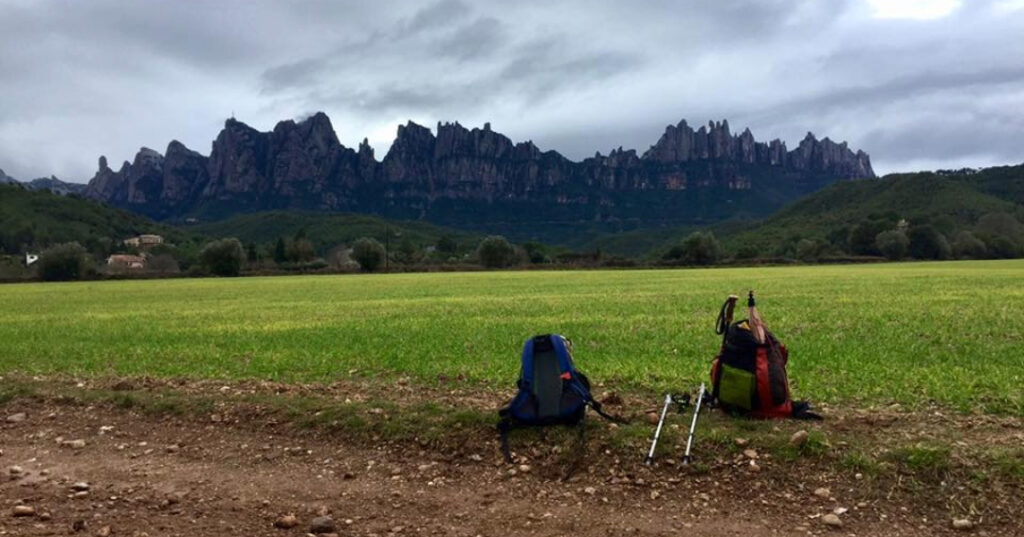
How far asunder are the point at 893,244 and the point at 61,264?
136556 mm

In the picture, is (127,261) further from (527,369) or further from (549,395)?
(549,395)

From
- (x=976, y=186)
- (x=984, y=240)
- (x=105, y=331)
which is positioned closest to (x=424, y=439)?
(x=105, y=331)

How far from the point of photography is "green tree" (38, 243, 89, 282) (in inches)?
3974

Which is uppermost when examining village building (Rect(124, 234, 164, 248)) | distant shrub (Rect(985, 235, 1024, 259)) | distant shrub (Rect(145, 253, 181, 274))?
village building (Rect(124, 234, 164, 248))

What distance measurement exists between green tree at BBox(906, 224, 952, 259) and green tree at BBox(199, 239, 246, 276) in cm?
11608

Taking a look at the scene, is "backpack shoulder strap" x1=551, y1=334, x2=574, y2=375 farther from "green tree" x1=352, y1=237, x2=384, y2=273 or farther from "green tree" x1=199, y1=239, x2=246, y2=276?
"green tree" x1=199, y1=239, x2=246, y2=276

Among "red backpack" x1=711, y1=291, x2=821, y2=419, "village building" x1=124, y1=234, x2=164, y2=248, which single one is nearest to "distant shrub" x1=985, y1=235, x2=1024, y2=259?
"red backpack" x1=711, y1=291, x2=821, y2=419

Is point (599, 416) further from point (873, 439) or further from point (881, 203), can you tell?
point (881, 203)

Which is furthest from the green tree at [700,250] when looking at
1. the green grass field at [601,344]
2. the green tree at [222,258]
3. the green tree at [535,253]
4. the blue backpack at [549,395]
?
the blue backpack at [549,395]

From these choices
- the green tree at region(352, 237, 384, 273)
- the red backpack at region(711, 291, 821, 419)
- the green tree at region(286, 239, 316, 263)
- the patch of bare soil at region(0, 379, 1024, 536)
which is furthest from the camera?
the green tree at region(286, 239, 316, 263)

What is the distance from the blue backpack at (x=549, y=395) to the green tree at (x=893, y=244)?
129123 millimetres

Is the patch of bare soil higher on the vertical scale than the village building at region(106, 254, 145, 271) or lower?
lower

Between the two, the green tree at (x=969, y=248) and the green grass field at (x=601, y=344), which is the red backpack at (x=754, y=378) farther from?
the green tree at (x=969, y=248)

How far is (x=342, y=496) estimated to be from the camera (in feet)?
19.6
